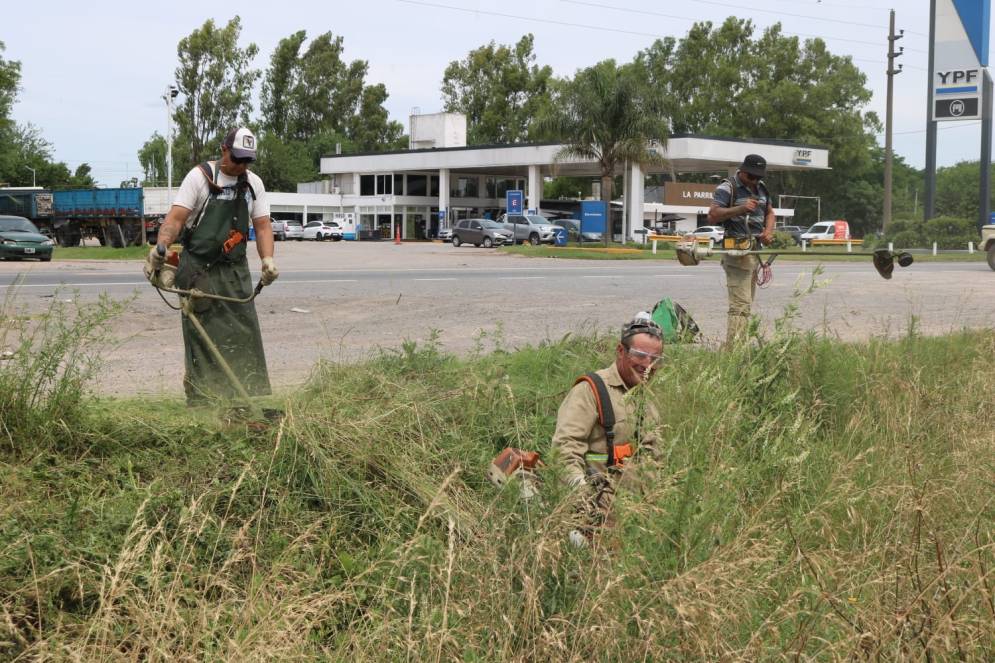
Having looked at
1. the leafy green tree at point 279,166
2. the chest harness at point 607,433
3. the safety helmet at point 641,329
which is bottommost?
the chest harness at point 607,433

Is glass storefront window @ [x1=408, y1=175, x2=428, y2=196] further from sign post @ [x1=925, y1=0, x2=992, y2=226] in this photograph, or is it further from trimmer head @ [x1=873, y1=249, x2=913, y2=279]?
trimmer head @ [x1=873, y1=249, x2=913, y2=279]

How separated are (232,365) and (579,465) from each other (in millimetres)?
2318

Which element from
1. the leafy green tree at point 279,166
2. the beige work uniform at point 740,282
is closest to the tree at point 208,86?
the leafy green tree at point 279,166

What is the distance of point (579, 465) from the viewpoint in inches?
148

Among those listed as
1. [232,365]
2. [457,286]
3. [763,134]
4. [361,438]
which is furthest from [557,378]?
[763,134]

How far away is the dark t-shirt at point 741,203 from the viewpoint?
7.64 meters

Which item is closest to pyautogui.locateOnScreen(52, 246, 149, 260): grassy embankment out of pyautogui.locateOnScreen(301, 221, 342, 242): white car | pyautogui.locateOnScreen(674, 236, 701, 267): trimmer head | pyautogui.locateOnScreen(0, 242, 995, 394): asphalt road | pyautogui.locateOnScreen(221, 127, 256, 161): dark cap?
pyautogui.locateOnScreen(0, 242, 995, 394): asphalt road

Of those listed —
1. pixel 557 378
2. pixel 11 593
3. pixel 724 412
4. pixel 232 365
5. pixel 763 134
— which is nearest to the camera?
pixel 11 593

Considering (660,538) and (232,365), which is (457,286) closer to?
(232,365)

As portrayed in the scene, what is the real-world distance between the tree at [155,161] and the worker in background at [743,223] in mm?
94400

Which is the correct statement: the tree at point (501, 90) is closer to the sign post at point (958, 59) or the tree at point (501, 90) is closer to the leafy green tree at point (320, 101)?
the leafy green tree at point (320, 101)

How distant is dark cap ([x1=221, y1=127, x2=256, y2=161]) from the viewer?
5070mm

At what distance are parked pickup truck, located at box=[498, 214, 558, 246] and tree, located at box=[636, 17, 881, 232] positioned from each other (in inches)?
1300

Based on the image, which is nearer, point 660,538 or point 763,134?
point 660,538
